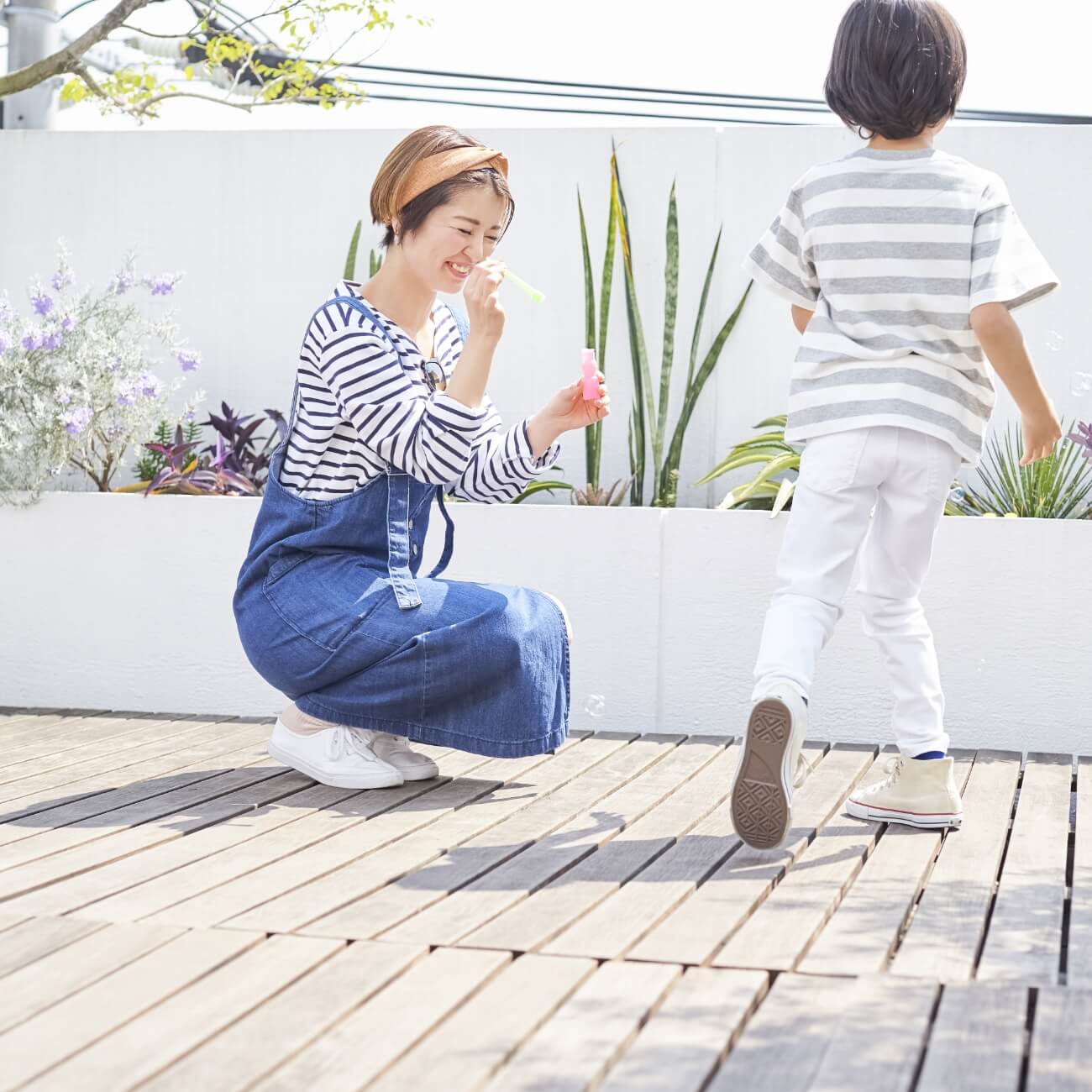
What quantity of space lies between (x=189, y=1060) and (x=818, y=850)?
3.97ft

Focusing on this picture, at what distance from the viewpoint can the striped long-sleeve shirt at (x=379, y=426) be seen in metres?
2.68

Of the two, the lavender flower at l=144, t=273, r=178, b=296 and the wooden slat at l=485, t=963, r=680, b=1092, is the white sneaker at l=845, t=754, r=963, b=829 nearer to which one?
the wooden slat at l=485, t=963, r=680, b=1092

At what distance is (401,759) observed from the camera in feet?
9.72

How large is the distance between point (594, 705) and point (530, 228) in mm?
1586

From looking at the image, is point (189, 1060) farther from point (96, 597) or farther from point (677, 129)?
point (677, 129)

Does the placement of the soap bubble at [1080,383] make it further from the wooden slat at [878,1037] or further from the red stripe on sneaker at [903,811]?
the wooden slat at [878,1037]

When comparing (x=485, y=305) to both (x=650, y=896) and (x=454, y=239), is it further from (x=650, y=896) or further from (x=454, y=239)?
(x=650, y=896)

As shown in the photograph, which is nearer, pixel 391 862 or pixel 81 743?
pixel 391 862

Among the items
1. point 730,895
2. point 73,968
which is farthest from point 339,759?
point 73,968

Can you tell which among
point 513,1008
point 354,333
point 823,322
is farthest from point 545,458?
point 513,1008

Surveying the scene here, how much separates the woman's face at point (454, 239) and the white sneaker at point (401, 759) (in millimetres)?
889

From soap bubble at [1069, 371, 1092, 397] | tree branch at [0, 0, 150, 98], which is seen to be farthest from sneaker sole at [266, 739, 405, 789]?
tree branch at [0, 0, 150, 98]

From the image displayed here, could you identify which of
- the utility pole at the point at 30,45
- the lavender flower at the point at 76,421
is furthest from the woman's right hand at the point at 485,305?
the utility pole at the point at 30,45

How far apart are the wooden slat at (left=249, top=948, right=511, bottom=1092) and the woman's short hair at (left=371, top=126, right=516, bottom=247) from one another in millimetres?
1486
